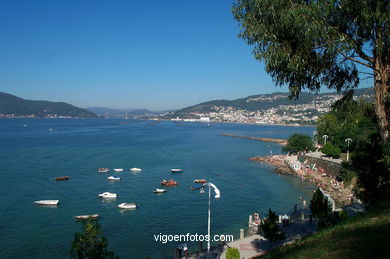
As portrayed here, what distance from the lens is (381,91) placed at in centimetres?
925

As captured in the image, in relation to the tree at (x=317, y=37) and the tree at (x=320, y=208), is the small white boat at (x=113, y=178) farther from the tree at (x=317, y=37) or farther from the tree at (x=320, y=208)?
the tree at (x=317, y=37)

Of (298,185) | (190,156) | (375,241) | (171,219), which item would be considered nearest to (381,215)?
(375,241)

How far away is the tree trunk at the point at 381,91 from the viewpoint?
30.2 ft

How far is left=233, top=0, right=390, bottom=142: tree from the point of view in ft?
29.0

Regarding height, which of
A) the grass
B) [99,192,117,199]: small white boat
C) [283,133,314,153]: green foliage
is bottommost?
[99,192,117,199]: small white boat

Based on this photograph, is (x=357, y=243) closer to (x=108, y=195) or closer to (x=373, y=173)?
(x=373, y=173)

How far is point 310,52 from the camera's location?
959cm

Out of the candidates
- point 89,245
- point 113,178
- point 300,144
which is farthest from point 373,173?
point 300,144

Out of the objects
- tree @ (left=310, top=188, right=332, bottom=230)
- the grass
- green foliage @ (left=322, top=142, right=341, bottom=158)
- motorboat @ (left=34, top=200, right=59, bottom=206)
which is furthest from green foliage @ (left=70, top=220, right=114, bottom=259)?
green foliage @ (left=322, top=142, right=341, bottom=158)

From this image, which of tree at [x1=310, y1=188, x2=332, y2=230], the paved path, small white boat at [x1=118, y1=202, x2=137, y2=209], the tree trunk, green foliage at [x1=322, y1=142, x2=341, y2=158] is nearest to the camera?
the tree trunk

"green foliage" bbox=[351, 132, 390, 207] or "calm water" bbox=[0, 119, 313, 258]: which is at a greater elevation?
"green foliage" bbox=[351, 132, 390, 207]

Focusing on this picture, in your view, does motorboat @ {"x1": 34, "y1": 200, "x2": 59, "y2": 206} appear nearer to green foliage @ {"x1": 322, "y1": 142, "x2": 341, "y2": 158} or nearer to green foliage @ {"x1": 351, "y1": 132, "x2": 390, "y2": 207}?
green foliage @ {"x1": 351, "y1": 132, "x2": 390, "y2": 207}

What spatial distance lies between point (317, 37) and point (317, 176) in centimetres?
3429

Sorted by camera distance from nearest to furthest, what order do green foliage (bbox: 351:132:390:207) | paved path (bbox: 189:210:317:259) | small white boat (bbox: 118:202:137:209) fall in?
green foliage (bbox: 351:132:390:207)
paved path (bbox: 189:210:317:259)
small white boat (bbox: 118:202:137:209)
